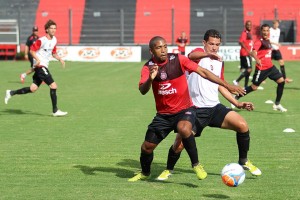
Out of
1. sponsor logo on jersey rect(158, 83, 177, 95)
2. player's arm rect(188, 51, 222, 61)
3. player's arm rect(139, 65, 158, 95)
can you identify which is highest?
player's arm rect(188, 51, 222, 61)

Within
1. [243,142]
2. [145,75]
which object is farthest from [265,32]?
[145,75]

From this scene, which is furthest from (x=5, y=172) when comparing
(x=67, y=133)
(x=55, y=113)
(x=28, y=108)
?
(x=28, y=108)

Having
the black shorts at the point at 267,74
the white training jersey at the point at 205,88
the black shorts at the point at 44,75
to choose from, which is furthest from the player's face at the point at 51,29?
the white training jersey at the point at 205,88

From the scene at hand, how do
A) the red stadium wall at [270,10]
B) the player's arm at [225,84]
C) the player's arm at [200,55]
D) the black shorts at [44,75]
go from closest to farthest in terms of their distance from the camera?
1. the player's arm at [225,84]
2. the player's arm at [200,55]
3. the black shorts at [44,75]
4. the red stadium wall at [270,10]

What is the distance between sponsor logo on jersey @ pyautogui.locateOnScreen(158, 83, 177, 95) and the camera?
832 cm

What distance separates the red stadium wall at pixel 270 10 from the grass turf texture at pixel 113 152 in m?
21.6

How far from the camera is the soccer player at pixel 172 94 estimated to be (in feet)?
26.6

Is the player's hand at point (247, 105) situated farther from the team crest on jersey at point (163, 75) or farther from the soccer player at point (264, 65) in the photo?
the soccer player at point (264, 65)

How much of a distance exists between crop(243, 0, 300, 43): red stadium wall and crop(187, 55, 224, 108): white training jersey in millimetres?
31200

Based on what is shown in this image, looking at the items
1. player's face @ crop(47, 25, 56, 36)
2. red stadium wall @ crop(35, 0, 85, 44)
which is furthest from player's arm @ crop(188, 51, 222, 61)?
red stadium wall @ crop(35, 0, 85, 44)

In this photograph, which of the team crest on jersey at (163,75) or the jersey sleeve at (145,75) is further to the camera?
the team crest on jersey at (163,75)

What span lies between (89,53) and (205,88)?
1148 inches

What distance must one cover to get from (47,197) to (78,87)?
15.2 meters

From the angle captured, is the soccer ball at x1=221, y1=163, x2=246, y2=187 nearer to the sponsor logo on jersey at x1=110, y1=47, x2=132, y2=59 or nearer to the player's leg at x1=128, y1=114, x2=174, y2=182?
the player's leg at x1=128, y1=114, x2=174, y2=182
